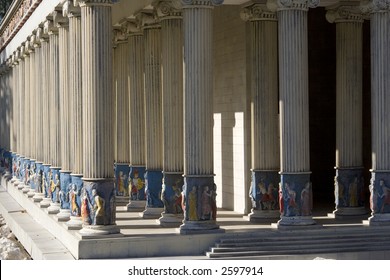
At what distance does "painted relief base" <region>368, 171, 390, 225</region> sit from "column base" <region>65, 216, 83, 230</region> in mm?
10284

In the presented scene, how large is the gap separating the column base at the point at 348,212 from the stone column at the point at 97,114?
31.3 feet

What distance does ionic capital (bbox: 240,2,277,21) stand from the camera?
33.2m

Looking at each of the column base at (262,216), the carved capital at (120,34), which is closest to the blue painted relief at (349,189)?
the column base at (262,216)

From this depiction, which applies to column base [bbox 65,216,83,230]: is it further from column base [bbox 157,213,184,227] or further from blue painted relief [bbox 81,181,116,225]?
column base [bbox 157,213,184,227]

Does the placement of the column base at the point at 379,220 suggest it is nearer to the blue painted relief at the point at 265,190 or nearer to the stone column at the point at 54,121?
the blue painted relief at the point at 265,190

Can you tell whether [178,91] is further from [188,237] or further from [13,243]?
[13,243]

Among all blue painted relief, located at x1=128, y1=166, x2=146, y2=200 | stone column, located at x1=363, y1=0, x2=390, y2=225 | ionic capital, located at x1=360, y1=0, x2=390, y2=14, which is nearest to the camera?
ionic capital, located at x1=360, y1=0, x2=390, y2=14

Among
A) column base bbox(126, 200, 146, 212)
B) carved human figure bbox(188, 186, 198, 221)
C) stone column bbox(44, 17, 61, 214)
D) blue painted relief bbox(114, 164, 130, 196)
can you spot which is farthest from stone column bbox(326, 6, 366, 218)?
blue painted relief bbox(114, 164, 130, 196)

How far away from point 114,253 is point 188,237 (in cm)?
248

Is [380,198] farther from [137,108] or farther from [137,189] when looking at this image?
[137,108]

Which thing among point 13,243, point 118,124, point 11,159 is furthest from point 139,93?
point 11,159

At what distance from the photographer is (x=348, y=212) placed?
111 feet

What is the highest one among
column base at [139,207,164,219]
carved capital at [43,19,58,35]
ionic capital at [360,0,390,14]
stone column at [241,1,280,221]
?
carved capital at [43,19,58,35]

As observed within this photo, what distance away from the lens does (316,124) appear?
41.9 meters
